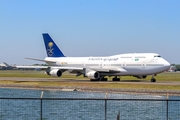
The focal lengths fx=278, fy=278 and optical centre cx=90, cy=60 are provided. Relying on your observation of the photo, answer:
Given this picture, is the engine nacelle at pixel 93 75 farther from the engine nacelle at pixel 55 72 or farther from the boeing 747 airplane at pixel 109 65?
the engine nacelle at pixel 55 72

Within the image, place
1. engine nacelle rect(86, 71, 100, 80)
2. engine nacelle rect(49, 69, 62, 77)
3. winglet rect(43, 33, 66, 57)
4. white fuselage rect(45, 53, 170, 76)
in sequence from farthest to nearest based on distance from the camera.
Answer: winglet rect(43, 33, 66, 57), engine nacelle rect(49, 69, 62, 77), engine nacelle rect(86, 71, 100, 80), white fuselage rect(45, 53, 170, 76)

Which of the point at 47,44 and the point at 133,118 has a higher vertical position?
the point at 47,44

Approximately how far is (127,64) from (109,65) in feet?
13.5

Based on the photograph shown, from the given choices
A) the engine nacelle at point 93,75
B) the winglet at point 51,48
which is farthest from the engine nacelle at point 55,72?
the winglet at point 51,48

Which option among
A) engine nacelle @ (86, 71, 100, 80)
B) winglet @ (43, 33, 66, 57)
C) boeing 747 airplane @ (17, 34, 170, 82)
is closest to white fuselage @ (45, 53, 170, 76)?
boeing 747 airplane @ (17, 34, 170, 82)

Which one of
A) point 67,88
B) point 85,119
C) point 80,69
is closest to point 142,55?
point 80,69

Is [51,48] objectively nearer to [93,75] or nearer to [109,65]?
[93,75]

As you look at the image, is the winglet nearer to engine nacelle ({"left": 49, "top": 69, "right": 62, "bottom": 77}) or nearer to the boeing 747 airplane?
the boeing 747 airplane

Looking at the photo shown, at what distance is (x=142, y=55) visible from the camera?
52.4 m

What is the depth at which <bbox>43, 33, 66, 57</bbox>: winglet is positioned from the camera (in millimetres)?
64625

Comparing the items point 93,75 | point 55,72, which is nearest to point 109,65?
point 93,75

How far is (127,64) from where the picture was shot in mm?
53031

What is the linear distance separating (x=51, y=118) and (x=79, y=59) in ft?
132

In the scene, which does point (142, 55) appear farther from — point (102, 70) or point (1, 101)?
point (1, 101)
